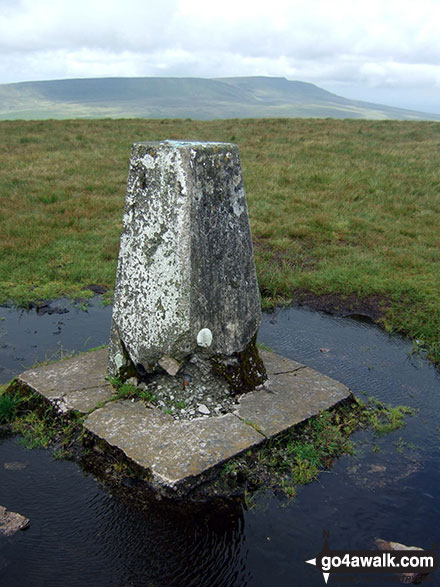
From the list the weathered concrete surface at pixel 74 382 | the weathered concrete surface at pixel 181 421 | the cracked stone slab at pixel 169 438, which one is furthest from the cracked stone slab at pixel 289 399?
the weathered concrete surface at pixel 74 382

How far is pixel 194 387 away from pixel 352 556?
1861 millimetres

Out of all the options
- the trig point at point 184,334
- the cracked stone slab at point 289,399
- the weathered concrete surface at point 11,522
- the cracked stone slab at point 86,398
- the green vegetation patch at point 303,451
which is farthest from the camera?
the cracked stone slab at point 86,398

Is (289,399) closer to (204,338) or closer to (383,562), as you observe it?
(204,338)

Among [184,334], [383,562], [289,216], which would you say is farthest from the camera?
[289,216]

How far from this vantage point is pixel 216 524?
3.50m

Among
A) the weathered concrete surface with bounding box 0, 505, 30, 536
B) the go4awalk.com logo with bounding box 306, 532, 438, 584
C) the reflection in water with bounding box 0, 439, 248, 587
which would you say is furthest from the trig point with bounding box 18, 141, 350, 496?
the go4awalk.com logo with bounding box 306, 532, 438, 584

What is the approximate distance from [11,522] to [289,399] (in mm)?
2505

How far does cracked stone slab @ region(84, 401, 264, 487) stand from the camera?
3697 mm

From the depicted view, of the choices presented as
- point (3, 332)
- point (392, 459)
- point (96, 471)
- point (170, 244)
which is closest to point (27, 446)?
point (96, 471)

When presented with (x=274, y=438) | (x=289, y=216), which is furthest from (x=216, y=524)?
(x=289, y=216)

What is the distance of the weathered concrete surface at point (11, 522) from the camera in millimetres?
3436

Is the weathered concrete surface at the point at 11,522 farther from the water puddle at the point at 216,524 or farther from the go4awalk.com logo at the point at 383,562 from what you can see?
the go4awalk.com logo at the point at 383,562

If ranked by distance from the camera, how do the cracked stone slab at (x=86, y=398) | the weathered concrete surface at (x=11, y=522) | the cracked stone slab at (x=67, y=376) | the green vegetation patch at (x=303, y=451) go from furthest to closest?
1. the cracked stone slab at (x=67, y=376)
2. the cracked stone slab at (x=86, y=398)
3. the green vegetation patch at (x=303, y=451)
4. the weathered concrete surface at (x=11, y=522)

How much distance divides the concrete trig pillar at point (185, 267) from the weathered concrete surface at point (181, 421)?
0.36 meters
